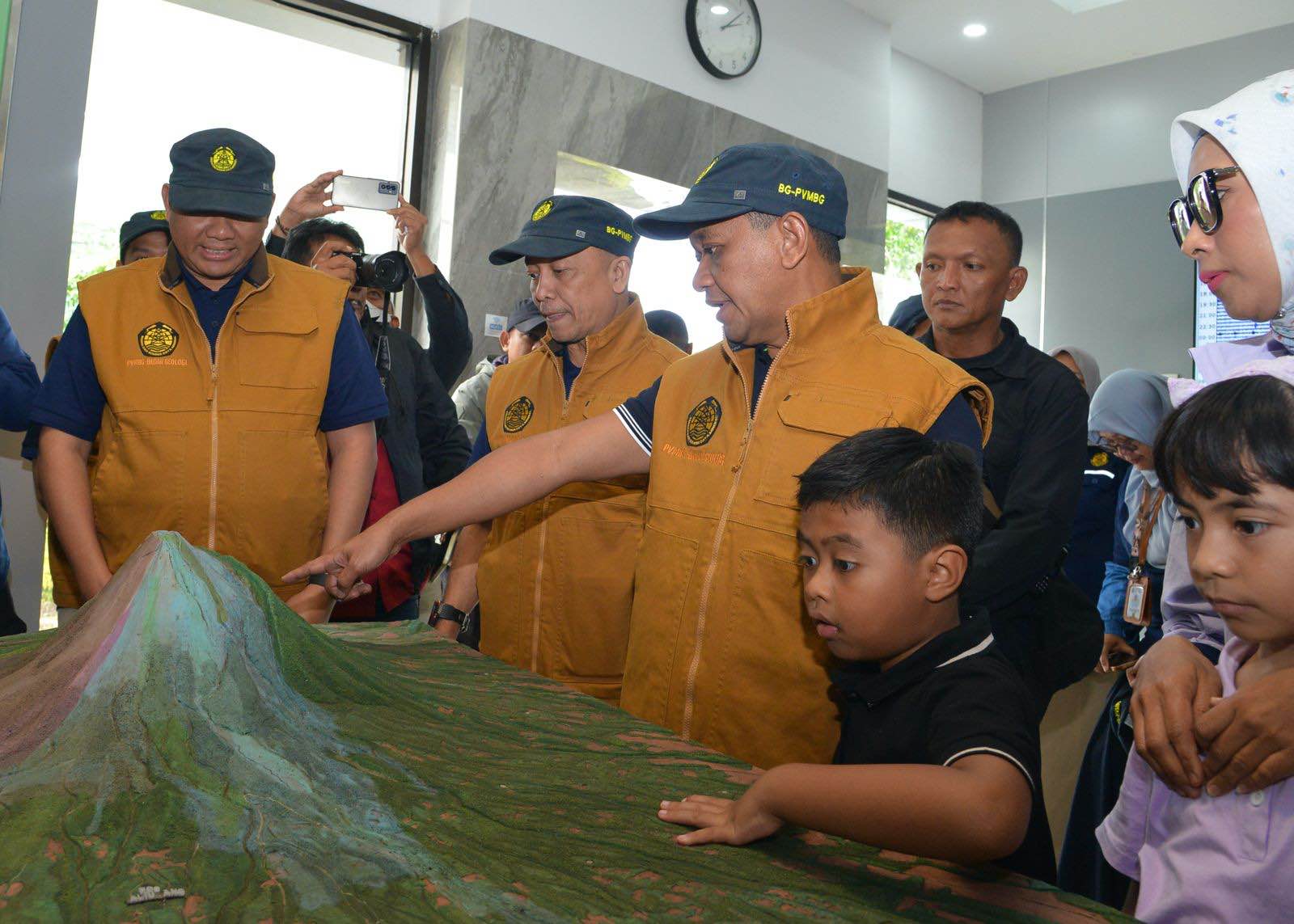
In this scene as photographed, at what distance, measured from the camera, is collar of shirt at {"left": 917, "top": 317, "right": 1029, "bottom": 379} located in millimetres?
1948

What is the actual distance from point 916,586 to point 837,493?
0.12 m

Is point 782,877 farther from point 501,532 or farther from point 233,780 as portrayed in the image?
point 501,532

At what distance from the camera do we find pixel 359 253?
2.43 meters

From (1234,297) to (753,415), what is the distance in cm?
59

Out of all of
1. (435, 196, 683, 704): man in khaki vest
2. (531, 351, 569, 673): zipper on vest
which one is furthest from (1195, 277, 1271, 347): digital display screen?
(531, 351, 569, 673): zipper on vest

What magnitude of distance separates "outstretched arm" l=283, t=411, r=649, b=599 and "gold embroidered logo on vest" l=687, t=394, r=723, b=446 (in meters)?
0.12

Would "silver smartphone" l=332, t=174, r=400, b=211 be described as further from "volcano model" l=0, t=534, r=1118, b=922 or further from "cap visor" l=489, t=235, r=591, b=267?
"volcano model" l=0, t=534, r=1118, b=922

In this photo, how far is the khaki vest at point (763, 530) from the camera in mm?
1328

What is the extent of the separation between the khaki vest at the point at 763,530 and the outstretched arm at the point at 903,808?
0.43m

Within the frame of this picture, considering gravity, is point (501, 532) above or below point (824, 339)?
below


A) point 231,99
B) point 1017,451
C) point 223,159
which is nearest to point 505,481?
point 223,159

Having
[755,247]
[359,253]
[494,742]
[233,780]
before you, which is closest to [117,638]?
[233,780]

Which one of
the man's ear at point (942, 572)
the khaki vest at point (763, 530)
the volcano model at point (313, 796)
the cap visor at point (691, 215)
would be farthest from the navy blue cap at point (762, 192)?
the volcano model at point (313, 796)

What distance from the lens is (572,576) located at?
1829 mm
